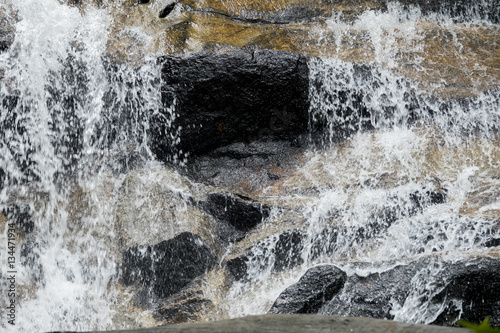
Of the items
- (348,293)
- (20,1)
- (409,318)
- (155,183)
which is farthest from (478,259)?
(20,1)

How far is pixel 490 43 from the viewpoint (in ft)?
25.9

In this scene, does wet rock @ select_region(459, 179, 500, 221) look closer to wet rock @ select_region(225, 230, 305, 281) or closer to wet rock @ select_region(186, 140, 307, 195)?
wet rock @ select_region(225, 230, 305, 281)

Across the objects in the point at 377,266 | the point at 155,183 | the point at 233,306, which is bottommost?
the point at 233,306

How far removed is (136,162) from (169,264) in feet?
5.39

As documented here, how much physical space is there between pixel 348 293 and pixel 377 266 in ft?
1.26

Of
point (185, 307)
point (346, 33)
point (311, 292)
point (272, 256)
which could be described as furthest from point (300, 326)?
point (346, 33)

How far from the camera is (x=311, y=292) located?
4.74m

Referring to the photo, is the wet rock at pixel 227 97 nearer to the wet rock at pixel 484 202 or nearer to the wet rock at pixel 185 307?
the wet rock at pixel 185 307

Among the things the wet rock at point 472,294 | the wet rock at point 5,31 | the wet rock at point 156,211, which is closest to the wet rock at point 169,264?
the wet rock at point 156,211

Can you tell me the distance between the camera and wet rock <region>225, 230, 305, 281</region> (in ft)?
18.7

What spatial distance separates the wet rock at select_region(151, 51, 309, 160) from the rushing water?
177 millimetres

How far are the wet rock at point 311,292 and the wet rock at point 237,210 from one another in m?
1.50

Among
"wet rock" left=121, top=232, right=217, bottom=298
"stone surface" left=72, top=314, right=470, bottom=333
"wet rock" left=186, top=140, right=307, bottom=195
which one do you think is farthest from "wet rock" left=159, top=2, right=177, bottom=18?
"stone surface" left=72, top=314, right=470, bottom=333

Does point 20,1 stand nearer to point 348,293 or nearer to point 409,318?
point 348,293
